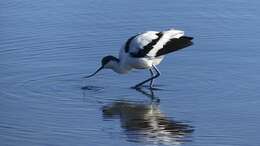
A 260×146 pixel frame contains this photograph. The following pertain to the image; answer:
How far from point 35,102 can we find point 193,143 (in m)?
2.35

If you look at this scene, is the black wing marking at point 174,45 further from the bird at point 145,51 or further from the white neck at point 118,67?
the white neck at point 118,67

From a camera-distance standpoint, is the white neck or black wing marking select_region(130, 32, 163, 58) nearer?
black wing marking select_region(130, 32, 163, 58)

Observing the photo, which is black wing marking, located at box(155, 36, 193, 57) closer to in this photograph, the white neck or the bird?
the bird

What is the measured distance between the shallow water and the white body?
0.80ft

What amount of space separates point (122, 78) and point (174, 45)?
0.90 m

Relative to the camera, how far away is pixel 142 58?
11.8 m

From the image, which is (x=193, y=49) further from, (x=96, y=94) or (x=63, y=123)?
(x=63, y=123)

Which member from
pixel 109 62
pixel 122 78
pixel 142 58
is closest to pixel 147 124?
pixel 142 58

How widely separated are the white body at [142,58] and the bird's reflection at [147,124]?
596 millimetres

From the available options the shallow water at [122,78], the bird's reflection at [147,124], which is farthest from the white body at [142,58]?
the bird's reflection at [147,124]

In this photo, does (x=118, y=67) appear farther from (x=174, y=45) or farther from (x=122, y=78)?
(x=174, y=45)

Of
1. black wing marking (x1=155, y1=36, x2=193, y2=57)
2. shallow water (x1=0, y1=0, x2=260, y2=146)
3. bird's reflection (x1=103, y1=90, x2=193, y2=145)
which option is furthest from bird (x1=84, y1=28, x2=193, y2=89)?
bird's reflection (x1=103, y1=90, x2=193, y2=145)

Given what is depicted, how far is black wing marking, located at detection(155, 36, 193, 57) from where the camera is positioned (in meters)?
11.8

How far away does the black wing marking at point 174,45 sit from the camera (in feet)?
38.8
